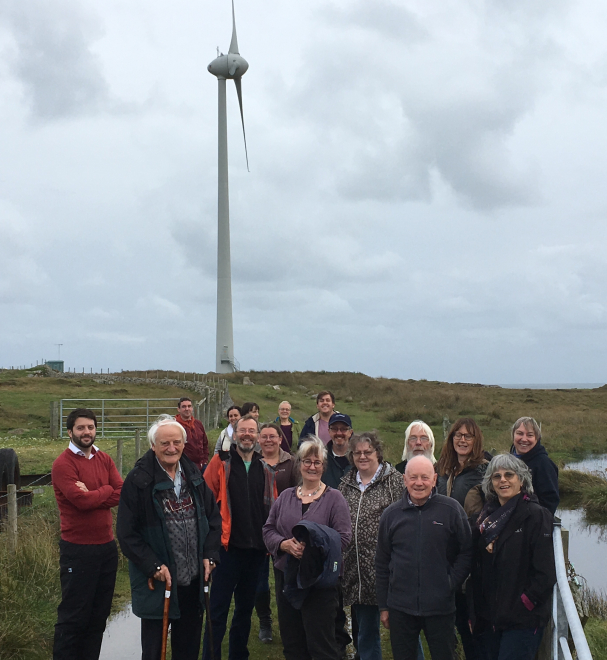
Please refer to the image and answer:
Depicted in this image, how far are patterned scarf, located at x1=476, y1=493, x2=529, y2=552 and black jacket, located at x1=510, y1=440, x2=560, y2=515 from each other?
0.73 m

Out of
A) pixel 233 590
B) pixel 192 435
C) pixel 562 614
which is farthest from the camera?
pixel 192 435

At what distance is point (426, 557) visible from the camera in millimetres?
4305

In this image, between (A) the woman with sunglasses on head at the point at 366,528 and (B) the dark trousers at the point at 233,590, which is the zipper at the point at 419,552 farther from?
(B) the dark trousers at the point at 233,590

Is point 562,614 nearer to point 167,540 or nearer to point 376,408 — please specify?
point 167,540

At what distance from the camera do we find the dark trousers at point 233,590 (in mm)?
5430

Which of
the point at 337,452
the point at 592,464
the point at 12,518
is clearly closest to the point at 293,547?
the point at 337,452

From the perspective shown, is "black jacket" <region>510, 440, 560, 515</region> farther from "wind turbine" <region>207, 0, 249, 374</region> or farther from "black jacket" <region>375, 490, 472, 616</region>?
"wind turbine" <region>207, 0, 249, 374</region>

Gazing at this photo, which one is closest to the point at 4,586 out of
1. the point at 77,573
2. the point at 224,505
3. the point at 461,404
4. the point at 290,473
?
the point at 77,573

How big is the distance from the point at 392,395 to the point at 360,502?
32.8 m

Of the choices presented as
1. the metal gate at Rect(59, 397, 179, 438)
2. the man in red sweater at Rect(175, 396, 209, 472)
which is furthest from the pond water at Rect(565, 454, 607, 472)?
the man in red sweater at Rect(175, 396, 209, 472)

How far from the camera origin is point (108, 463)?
18.3ft

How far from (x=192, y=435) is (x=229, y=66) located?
42.6 meters

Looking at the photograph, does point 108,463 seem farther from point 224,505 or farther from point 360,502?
point 360,502

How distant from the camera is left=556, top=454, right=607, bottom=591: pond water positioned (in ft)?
35.8
